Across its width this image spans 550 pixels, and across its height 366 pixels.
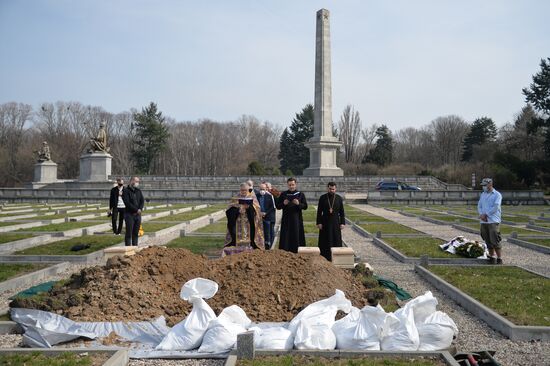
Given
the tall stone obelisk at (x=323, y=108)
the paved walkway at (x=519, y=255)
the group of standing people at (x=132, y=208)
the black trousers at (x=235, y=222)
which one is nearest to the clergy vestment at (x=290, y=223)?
the black trousers at (x=235, y=222)

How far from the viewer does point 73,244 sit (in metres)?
14.7

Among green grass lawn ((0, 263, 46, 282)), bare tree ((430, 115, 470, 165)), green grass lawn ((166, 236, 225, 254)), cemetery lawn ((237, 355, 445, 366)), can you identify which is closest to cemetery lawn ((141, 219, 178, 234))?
green grass lawn ((166, 236, 225, 254))

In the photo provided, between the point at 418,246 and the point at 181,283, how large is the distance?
8557mm

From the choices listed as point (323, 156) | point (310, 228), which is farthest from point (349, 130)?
point (310, 228)

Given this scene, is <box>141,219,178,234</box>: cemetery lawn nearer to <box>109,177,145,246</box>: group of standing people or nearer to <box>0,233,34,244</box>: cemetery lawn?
<box>0,233,34,244</box>: cemetery lawn

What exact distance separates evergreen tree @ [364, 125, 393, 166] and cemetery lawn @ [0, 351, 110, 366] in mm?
74756

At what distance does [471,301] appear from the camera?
7.83 meters

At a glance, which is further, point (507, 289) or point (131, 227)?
point (131, 227)

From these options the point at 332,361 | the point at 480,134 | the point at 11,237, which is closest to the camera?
the point at 332,361

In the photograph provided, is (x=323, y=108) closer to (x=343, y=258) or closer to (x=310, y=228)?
(x=310, y=228)

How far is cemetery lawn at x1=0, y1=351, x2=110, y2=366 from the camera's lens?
5.11m

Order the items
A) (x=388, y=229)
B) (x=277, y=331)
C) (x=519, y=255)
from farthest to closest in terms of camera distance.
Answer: (x=388, y=229) < (x=519, y=255) < (x=277, y=331)

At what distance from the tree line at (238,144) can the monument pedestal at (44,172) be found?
66.2 feet

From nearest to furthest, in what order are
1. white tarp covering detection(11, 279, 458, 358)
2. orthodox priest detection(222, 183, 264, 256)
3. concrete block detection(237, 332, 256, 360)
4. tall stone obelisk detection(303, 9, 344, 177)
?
concrete block detection(237, 332, 256, 360), white tarp covering detection(11, 279, 458, 358), orthodox priest detection(222, 183, 264, 256), tall stone obelisk detection(303, 9, 344, 177)
